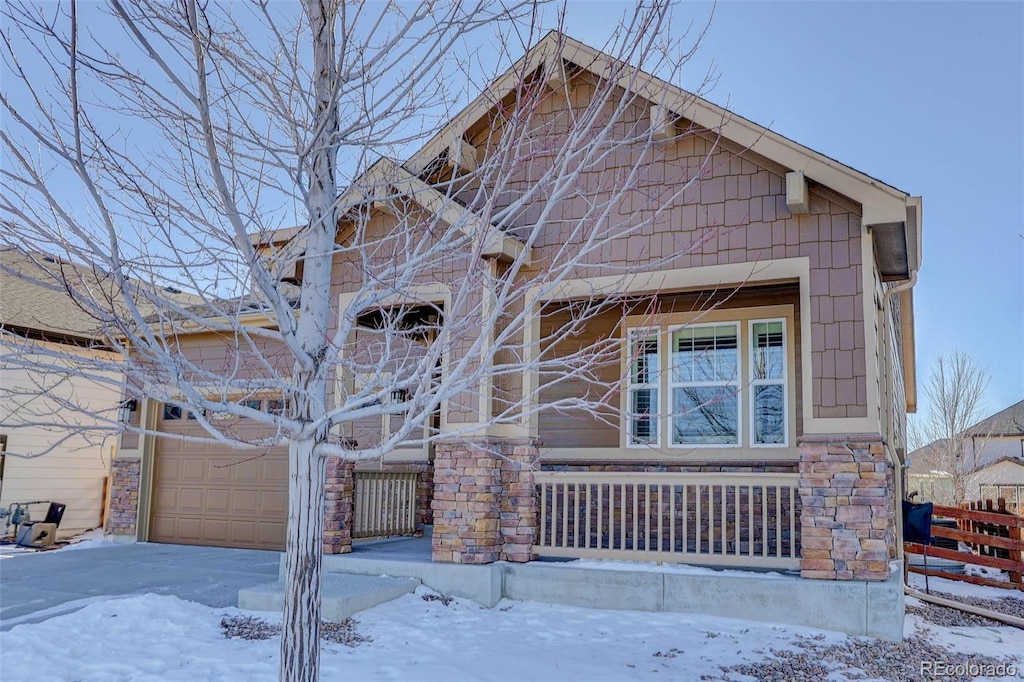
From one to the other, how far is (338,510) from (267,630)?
2.19 metres

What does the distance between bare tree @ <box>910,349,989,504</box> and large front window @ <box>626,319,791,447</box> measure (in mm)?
15114

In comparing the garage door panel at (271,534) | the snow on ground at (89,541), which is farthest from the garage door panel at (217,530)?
the snow on ground at (89,541)

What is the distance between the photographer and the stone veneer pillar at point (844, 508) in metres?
A: 7.01

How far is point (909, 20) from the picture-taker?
16.0 metres

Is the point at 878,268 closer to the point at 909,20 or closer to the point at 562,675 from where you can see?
the point at 562,675

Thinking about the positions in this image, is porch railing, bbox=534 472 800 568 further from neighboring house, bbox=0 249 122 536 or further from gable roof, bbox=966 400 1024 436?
gable roof, bbox=966 400 1024 436

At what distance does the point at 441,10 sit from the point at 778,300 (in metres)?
6.58

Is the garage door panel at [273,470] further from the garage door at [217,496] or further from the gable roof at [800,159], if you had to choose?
the gable roof at [800,159]

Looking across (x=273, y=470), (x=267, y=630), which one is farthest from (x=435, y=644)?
(x=273, y=470)

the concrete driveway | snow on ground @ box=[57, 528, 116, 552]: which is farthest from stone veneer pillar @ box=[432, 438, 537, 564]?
snow on ground @ box=[57, 528, 116, 552]

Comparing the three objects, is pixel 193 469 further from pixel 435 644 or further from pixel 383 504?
pixel 435 644

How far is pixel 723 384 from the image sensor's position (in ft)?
31.2

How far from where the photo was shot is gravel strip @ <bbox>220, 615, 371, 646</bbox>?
6.69 m

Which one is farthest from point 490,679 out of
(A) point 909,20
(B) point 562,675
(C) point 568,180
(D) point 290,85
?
(A) point 909,20
